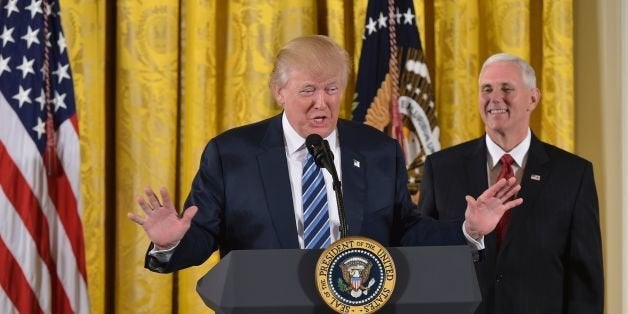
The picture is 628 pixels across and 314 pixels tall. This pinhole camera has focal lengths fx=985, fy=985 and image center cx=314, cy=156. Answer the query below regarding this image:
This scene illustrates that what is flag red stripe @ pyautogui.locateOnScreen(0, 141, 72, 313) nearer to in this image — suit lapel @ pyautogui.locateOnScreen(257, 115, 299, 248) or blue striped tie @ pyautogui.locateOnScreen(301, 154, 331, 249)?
suit lapel @ pyautogui.locateOnScreen(257, 115, 299, 248)

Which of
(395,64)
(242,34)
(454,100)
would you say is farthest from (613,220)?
(242,34)

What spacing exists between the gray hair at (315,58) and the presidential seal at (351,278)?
2.55 ft

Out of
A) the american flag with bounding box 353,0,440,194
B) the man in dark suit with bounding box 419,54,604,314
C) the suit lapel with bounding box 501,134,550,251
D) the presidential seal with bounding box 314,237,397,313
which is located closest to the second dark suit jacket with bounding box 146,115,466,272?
the presidential seal with bounding box 314,237,397,313

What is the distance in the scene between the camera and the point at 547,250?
3443 mm

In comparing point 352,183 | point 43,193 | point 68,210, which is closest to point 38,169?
point 43,193

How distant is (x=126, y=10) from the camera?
449 centimetres

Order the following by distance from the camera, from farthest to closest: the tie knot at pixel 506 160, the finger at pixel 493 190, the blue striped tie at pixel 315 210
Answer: the tie knot at pixel 506 160 → the blue striped tie at pixel 315 210 → the finger at pixel 493 190

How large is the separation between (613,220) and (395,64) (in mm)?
1336

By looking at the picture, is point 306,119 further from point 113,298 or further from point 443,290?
point 113,298

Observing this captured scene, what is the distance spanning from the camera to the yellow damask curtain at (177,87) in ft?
14.5

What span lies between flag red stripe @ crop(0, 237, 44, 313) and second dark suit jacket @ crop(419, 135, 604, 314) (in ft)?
5.58

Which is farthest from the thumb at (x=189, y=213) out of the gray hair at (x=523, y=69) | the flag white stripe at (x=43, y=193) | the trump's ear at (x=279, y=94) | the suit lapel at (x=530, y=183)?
the flag white stripe at (x=43, y=193)

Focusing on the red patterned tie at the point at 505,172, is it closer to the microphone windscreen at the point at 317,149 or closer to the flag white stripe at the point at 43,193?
the microphone windscreen at the point at 317,149

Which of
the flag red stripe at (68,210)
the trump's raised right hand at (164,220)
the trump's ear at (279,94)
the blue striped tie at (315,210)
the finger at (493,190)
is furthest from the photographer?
the flag red stripe at (68,210)
